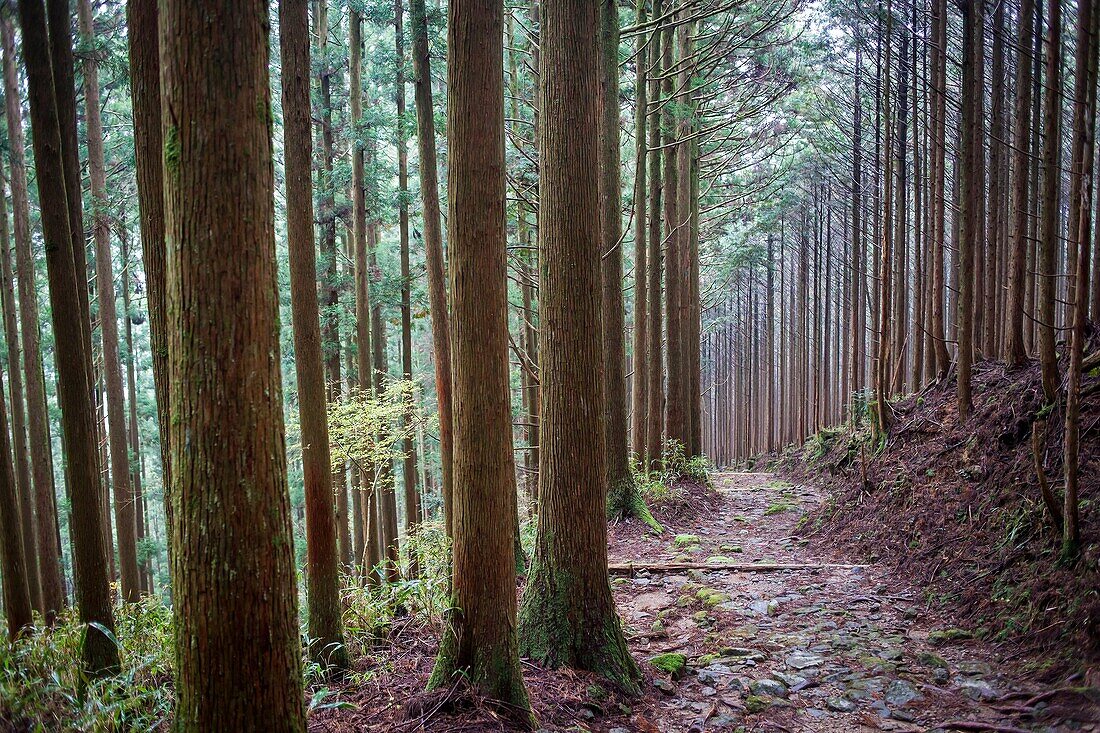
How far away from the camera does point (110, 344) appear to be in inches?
455

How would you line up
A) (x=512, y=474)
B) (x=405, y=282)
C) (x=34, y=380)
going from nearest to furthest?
(x=512, y=474) < (x=34, y=380) < (x=405, y=282)

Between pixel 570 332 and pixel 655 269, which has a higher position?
pixel 655 269

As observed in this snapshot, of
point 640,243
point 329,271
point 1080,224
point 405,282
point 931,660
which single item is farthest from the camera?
point 329,271

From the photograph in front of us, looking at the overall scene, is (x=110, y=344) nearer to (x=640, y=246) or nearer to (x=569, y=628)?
(x=640, y=246)

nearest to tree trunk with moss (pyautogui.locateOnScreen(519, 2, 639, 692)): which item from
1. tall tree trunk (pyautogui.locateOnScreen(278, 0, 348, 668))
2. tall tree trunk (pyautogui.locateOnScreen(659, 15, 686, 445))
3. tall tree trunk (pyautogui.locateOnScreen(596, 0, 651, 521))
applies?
tall tree trunk (pyautogui.locateOnScreen(278, 0, 348, 668))

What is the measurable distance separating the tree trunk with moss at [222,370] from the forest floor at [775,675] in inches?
60.8

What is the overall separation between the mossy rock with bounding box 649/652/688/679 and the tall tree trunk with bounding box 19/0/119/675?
4.57 m

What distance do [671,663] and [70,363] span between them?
559cm

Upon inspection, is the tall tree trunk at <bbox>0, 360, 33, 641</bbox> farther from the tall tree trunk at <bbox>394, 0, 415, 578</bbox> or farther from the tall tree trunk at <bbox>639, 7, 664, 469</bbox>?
the tall tree trunk at <bbox>639, 7, 664, 469</bbox>

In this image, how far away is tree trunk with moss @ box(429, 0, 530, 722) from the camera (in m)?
3.89

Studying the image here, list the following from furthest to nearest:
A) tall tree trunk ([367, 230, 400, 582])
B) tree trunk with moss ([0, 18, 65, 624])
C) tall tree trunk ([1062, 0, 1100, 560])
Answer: tall tree trunk ([367, 230, 400, 582]), tree trunk with moss ([0, 18, 65, 624]), tall tree trunk ([1062, 0, 1100, 560])

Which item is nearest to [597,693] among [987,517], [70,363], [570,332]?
[570,332]

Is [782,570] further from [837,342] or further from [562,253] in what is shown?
[837,342]

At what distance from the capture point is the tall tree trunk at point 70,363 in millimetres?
5281
